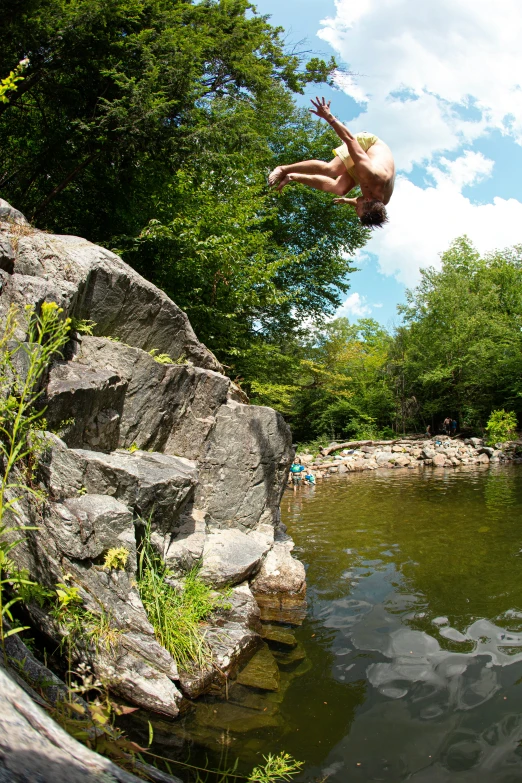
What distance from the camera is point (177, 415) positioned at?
696 cm

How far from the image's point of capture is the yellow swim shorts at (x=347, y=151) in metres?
5.20

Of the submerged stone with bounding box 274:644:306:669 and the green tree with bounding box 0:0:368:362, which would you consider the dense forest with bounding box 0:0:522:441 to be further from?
the submerged stone with bounding box 274:644:306:669

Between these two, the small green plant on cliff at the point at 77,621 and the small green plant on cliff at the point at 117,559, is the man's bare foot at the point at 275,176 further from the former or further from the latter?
the small green plant on cliff at the point at 77,621

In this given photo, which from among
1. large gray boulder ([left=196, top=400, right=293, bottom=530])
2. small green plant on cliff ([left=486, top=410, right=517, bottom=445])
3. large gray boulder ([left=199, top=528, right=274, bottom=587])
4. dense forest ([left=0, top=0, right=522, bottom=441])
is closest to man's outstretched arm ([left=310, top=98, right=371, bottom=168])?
large gray boulder ([left=196, top=400, right=293, bottom=530])

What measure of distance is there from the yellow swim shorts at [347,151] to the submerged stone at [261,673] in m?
4.96

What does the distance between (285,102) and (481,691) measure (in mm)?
22046

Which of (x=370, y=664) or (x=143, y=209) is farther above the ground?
(x=143, y=209)

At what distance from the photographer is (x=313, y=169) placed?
5613 millimetres

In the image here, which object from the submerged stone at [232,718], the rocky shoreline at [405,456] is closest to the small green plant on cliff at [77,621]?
the submerged stone at [232,718]

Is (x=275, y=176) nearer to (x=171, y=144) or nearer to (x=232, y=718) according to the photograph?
(x=232, y=718)

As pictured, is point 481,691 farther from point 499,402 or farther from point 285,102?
point 499,402

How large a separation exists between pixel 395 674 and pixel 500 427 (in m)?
25.0

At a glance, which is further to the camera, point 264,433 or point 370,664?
point 264,433

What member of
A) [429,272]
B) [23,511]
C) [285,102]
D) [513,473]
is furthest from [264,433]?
[429,272]
